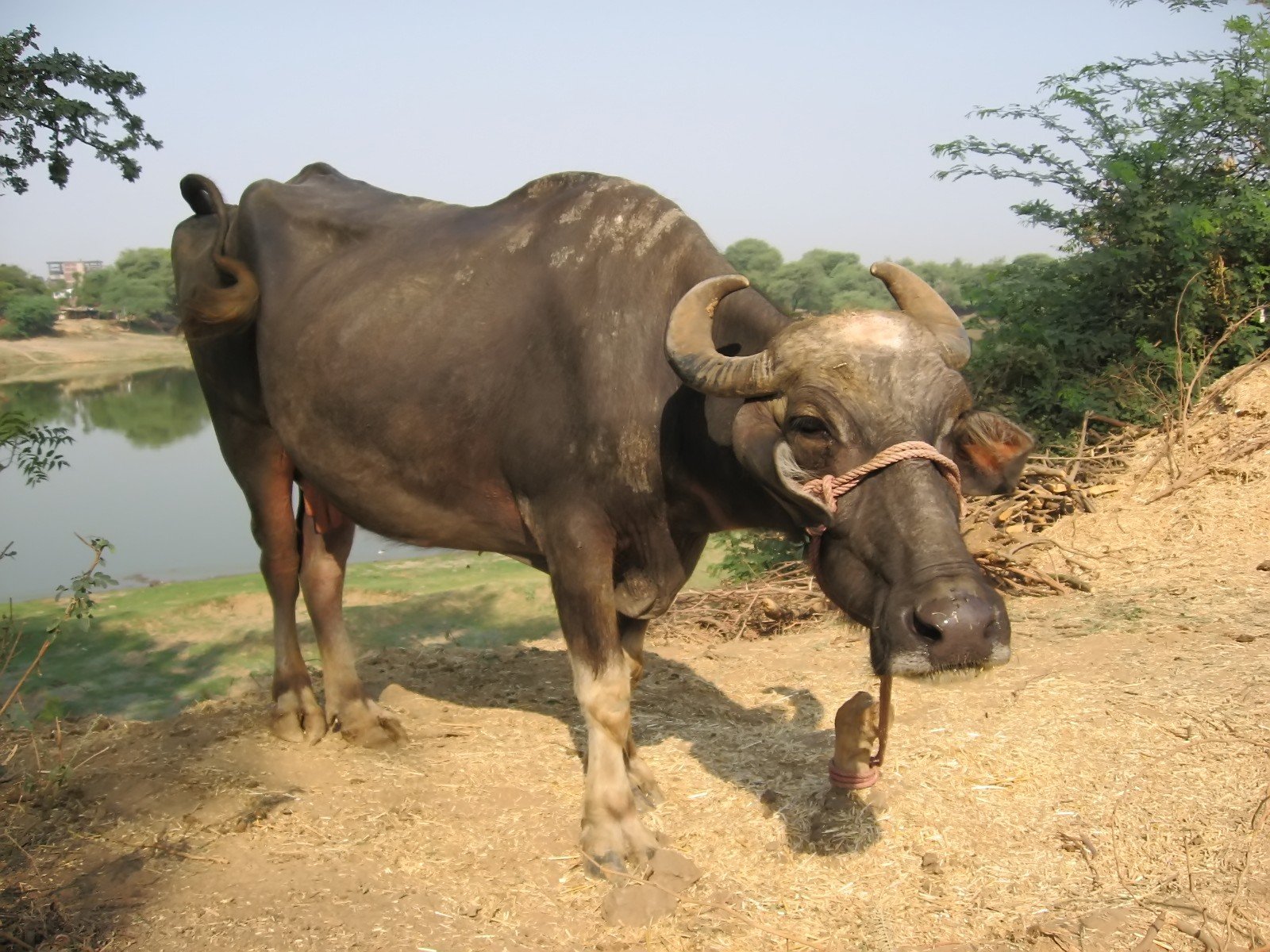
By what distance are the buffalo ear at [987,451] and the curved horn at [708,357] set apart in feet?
2.02

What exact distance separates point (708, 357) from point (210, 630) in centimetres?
990

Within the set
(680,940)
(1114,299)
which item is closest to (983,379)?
(1114,299)

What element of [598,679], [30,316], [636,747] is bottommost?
[636,747]

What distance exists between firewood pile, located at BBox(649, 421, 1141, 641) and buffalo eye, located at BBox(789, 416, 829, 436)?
462 cm

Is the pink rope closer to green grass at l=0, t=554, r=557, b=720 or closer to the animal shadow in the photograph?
the animal shadow

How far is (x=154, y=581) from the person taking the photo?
54.7ft

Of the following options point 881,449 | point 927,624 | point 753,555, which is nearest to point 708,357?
point 881,449

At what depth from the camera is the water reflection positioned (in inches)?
1208

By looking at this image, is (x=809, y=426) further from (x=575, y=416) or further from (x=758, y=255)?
(x=758, y=255)

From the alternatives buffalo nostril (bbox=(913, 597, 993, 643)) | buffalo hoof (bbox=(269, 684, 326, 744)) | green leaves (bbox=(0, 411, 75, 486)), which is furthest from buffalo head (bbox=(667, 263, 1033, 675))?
green leaves (bbox=(0, 411, 75, 486))

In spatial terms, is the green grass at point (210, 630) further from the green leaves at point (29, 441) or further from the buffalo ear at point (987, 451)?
the buffalo ear at point (987, 451)

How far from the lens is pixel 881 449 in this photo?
3260 millimetres

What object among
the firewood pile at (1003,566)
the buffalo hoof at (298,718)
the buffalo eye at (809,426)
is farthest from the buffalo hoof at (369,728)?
the firewood pile at (1003,566)

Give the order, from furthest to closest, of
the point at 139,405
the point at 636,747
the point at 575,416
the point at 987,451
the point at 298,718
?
the point at 139,405
the point at 298,718
the point at 636,747
the point at 575,416
the point at 987,451
